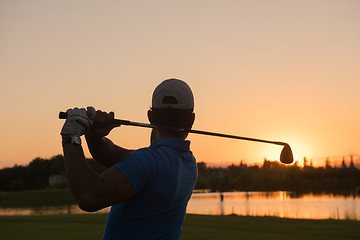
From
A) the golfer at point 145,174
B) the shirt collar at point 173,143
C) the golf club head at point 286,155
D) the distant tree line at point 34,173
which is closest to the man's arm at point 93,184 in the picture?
the golfer at point 145,174

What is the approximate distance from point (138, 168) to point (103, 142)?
2.99 feet

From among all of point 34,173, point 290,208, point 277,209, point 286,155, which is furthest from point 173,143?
point 34,173

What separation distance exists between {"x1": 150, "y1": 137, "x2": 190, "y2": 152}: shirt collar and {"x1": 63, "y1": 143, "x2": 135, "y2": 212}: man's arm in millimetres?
394

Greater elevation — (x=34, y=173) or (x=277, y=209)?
(x=277, y=209)

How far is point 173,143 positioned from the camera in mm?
2588

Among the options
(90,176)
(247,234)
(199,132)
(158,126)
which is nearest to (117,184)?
(90,176)

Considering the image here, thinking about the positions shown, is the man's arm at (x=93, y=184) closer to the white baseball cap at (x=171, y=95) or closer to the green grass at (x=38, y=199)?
the white baseball cap at (x=171, y=95)

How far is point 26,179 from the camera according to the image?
113 m

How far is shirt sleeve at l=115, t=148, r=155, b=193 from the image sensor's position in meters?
2.20

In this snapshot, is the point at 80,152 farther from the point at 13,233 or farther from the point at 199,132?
the point at 13,233

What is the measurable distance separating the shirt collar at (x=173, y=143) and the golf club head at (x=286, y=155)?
1.65 m

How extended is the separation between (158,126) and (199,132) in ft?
1.69

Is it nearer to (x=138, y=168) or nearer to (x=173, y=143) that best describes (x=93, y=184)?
(x=138, y=168)

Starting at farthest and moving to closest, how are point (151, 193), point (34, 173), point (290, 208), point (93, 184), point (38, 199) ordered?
point (34, 173) < point (38, 199) < point (290, 208) < point (151, 193) < point (93, 184)
